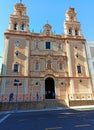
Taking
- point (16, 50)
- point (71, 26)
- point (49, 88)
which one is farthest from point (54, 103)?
point (71, 26)

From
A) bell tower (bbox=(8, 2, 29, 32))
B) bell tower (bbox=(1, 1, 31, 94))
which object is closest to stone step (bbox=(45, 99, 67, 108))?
bell tower (bbox=(1, 1, 31, 94))

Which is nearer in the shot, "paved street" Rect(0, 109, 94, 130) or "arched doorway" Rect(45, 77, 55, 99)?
"paved street" Rect(0, 109, 94, 130)

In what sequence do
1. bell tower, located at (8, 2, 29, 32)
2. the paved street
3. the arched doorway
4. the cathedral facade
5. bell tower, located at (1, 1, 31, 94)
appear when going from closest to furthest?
the paved street → bell tower, located at (1, 1, 31, 94) → the cathedral facade → the arched doorway → bell tower, located at (8, 2, 29, 32)

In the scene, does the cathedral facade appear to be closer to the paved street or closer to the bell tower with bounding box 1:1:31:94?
the bell tower with bounding box 1:1:31:94

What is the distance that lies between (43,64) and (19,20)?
1243cm

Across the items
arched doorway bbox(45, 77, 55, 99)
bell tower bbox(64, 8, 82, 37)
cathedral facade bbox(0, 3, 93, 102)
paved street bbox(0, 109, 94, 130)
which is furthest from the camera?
bell tower bbox(64, 8, 82, 37)

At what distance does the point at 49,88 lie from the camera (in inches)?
1086

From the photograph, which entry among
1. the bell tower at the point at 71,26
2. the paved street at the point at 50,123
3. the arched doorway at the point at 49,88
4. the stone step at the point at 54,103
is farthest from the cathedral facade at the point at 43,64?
the paved street at the point at 50,123

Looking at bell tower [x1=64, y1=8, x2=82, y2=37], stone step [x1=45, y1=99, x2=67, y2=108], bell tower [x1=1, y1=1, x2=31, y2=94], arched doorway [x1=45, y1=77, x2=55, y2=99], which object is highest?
bell tower [x1=64, y1=8, x2=82, y2=37]

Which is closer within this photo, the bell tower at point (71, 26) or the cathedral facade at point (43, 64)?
the cathedral facade at point (43, 64)

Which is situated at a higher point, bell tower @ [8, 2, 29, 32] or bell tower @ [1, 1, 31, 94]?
bell tower @ [8, 2, 29, 32]

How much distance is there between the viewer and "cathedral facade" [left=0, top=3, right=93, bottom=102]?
2567 cm

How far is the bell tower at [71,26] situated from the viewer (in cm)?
3278

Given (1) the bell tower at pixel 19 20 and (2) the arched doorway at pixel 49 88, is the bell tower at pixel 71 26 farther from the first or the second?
(2) the arched doorway at pixel 49 88
